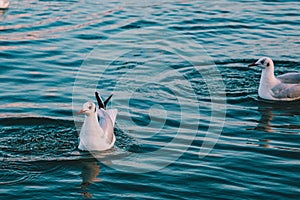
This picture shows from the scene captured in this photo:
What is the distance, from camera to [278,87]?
12.7 m

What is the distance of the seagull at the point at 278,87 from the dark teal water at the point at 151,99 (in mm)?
178

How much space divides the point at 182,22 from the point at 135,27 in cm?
129

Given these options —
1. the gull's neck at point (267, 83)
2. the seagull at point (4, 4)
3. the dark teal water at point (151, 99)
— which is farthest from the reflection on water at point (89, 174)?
the seagull at point (4, 4)

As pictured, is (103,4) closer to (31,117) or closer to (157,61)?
(157,61)

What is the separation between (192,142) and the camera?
10.5 m

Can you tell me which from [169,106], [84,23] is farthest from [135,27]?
[169,106]

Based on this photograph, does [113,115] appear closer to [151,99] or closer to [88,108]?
[88,108]

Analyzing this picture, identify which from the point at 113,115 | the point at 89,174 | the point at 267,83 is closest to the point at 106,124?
the point at 113,115

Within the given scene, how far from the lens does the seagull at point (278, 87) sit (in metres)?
12.6

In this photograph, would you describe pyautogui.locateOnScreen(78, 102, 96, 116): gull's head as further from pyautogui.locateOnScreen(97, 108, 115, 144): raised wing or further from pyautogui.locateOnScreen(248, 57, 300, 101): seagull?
pyautogui.locateOnScreen(248, 57, 300, 101): seagull

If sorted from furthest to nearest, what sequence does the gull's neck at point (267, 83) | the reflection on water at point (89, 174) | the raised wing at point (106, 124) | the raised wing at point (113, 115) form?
the gull's neck at point (267, 83) → the raised wing at point (113, 115) → the raised wing at point (106, 124) → the reflection on water at point (89, 174)

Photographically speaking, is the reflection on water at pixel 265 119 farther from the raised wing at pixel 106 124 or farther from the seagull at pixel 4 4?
the seagull at pixel 4 4

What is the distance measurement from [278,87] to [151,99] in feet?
7.44

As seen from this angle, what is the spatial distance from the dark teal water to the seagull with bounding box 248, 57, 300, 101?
0.18 m
